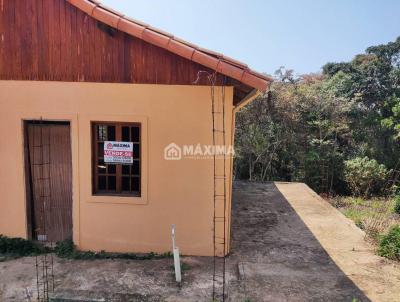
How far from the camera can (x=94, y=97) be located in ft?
20.5

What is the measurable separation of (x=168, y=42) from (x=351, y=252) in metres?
5.46

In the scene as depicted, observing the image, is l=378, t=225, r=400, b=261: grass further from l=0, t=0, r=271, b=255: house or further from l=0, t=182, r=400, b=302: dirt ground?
l=0, t=0, r=271, b=255: house

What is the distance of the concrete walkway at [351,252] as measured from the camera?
5.44 m

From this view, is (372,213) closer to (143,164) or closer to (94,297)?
(143,164)

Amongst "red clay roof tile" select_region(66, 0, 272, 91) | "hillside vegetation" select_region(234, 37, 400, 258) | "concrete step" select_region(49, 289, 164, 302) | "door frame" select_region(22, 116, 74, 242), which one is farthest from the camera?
"hillside vegetation" select_region(234, 37, 400, 258)

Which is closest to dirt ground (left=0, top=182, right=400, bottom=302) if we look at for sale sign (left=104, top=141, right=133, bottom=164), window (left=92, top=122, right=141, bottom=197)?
window (left=92, top=122, right=141, bottom=197)

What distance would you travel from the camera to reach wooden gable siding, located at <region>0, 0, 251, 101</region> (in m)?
6.08

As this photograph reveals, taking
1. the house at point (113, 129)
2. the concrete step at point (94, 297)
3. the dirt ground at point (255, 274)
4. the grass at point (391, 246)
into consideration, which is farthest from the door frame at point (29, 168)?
the grass at point (391, 246)

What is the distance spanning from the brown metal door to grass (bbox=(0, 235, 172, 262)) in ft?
1.14

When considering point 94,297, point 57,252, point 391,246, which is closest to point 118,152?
point 57,252

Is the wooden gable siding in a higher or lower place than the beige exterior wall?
higher

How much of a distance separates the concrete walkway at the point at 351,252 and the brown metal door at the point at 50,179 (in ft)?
17.8

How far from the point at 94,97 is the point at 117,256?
2989 millimetres

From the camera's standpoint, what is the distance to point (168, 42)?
5.66 meters
